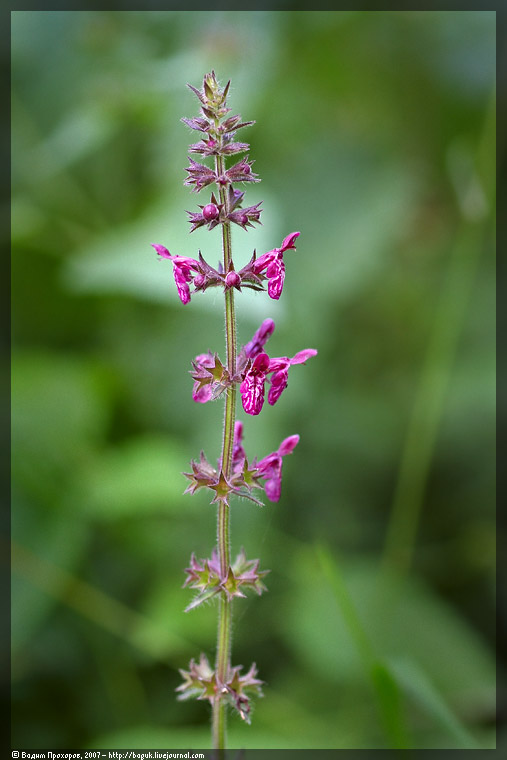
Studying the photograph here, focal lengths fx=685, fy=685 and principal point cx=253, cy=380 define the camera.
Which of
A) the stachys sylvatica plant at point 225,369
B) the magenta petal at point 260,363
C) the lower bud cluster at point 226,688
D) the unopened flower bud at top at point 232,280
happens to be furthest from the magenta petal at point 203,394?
the lower bud cluster at point 226,688

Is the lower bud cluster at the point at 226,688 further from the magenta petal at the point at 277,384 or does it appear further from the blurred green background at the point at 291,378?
the magenta petal at the point at 277,384

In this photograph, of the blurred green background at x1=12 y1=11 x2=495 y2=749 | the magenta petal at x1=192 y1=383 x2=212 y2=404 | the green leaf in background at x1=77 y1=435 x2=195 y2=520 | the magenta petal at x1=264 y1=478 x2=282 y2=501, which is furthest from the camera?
the blurred green background at x1=12 y1=11 x2=495 y2=749

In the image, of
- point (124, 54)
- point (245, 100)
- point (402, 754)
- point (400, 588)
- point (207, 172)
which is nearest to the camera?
point (207, 172)

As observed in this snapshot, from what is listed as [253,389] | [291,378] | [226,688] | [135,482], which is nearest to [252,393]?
[253,389]

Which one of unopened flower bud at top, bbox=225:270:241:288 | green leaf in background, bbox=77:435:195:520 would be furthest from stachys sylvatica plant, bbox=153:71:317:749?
green leaf in background, bbox=77:435:195:520

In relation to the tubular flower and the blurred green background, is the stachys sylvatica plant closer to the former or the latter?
the tubular flower

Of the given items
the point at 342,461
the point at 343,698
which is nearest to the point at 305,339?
the point at 342,461

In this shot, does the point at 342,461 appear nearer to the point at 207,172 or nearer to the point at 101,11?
the point at 207,172
